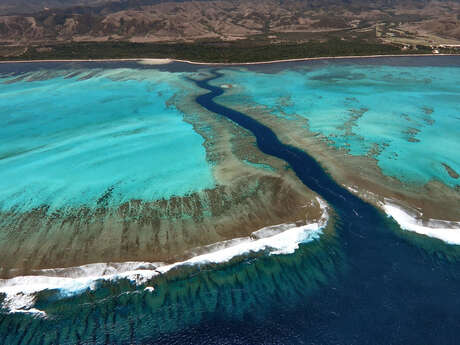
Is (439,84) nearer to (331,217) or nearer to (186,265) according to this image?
(331,217)

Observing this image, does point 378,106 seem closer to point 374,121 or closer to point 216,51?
point 374,121

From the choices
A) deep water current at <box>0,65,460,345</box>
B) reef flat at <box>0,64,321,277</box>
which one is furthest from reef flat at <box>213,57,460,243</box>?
reef flat at <box>0,64,321,277</box>

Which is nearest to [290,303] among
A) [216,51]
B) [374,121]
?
[374,121]

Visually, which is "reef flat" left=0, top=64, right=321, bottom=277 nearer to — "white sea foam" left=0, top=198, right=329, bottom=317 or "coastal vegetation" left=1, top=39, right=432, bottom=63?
"white sea foam" left=0, top=198, right=329, bottom=317

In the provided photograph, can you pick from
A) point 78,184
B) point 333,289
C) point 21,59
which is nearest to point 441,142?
point 333,289

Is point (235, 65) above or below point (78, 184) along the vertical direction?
above
